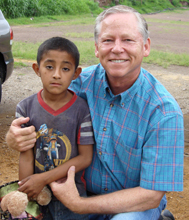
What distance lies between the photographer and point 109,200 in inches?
70.9

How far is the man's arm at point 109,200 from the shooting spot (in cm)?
178

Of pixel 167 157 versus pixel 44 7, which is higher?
pixel 44 7

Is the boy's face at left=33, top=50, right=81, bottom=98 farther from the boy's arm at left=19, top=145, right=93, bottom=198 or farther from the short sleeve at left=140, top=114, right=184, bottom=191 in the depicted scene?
the short sleeve at left=140, top=114, right=184, bottom=191

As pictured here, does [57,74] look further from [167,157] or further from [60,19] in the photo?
[60,19]

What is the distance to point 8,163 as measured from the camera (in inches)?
137

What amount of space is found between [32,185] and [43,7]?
18.6 metres

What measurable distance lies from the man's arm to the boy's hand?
98 mm

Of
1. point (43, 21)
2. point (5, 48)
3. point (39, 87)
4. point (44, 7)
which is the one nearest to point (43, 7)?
point (44, 7)

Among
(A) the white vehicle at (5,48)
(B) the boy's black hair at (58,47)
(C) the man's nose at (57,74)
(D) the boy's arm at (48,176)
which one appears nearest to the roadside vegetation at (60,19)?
(A) the white vehicle at (5,48)

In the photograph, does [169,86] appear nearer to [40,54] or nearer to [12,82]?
[12,82]

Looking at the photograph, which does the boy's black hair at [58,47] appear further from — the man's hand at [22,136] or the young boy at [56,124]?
the man's hand at [22,136]

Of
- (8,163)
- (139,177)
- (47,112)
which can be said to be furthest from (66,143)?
(8,163)

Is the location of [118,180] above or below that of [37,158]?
below

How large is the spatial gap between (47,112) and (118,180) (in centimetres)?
71
